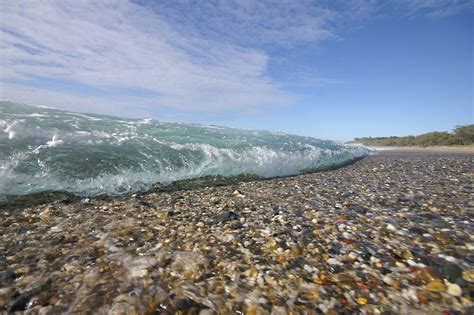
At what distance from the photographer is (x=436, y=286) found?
301 cm

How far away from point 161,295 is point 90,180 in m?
6.41

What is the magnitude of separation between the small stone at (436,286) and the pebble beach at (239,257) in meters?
Result: 0.02

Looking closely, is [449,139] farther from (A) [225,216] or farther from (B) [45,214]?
(B) [45,214]

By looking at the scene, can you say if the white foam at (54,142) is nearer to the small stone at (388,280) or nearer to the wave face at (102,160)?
the wave face at (102,160)

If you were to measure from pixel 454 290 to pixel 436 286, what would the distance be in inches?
6.5

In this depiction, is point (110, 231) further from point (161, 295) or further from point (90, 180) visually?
point (90, 180)

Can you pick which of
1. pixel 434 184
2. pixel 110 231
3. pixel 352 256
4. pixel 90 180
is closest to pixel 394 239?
pixel 352 256

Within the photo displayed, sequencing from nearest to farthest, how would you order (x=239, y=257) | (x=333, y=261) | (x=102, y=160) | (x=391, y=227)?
(x=333, y=261) < (x=239, y=257) < (x=391, y=227) < (x=102, y=160)

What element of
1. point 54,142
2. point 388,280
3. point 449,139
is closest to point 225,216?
point 388,280

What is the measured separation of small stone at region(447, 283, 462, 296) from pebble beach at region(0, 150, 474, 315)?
0.02 m

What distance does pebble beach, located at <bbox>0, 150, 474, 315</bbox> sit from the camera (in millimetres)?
2793

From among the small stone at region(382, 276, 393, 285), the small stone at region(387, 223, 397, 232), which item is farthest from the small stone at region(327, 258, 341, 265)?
the small stone at region(387, 223, 397, 232)

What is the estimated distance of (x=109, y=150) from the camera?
35.9 ft

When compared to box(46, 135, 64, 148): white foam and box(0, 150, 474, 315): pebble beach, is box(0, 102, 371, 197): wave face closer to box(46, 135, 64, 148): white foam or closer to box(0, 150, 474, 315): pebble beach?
box(46, 135, 64, 148): white foam
